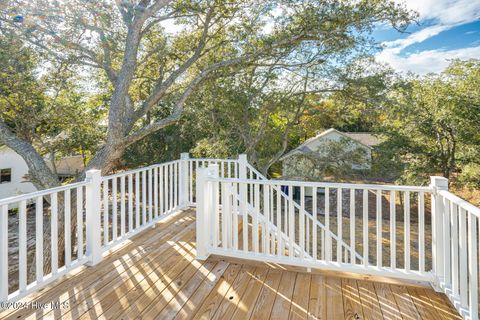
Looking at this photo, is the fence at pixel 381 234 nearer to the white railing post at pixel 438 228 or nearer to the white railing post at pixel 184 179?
the white railing post at pixel 438 228

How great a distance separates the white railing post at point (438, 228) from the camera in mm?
2480

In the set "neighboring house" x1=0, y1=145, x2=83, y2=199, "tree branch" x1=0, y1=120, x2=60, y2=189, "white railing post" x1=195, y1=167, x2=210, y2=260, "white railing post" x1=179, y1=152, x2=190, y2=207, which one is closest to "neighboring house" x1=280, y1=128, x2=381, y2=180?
"white railing post" x1=179, y1=152, x2=190, y2=207

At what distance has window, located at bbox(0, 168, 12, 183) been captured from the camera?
44.8 feet

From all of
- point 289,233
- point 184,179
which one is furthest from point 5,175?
point 289,233

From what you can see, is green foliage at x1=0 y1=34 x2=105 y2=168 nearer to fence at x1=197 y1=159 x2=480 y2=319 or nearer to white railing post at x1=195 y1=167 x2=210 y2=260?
white railing post at x1=195 y1=167 x2=210 y2=260

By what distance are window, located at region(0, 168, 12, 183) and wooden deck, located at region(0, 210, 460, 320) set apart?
14.4m

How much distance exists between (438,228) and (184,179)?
12.9 feet

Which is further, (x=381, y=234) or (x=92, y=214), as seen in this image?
(x=92, y=214)

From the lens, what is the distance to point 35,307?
7.52 ft

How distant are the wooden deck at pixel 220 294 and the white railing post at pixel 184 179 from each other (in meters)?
2.13

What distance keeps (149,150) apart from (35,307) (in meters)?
13.2

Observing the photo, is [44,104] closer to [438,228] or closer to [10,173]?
[438,228]

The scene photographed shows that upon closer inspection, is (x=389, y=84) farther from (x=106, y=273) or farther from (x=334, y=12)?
(x=106, y=273)

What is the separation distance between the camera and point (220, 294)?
99.3 inches
